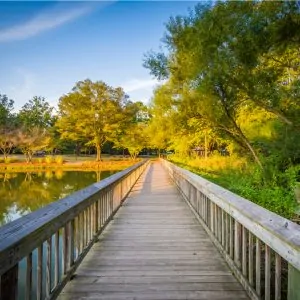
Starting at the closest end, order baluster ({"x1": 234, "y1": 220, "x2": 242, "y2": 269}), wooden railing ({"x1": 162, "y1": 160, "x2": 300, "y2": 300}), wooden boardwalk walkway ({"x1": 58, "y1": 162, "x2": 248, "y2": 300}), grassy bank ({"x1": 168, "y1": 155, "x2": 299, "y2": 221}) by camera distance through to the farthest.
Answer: wooden railing ({"x1": 162, "y1": 160, "x2": 300, "y2": 300}), wooden boardwalk walkway ({"x1": 58, "y1": 162, "x2": 248, "y2": 300}), baluster ({"x1": 234, "y1": 220, "x2": 242, "y2": 269}), grassy bank ({"x1": 168, "y1": 155, "x2": 299, "y2": 221})

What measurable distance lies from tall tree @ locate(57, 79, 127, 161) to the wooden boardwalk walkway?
128ft

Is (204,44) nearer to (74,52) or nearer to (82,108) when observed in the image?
(74,52)

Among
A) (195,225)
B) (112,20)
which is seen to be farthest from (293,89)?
(112,20)

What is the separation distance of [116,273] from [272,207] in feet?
17.0

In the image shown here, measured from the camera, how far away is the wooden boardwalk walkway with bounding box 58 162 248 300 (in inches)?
116

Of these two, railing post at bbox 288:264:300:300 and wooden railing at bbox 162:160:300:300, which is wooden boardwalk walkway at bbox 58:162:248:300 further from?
railing post at bbox 288:264:300:300

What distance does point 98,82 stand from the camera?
4519 centimetres

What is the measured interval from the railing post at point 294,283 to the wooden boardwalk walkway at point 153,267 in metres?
Result: 1.12

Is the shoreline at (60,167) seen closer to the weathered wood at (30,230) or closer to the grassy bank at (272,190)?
the grassy bank at (272,190)

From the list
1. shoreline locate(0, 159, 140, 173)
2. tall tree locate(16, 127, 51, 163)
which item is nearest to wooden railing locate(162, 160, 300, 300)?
shoreline locate(0, 159, 140, 173)

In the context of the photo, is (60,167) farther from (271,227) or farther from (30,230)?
(271,227)

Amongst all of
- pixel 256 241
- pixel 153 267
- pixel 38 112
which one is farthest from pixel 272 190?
pixel 38 112

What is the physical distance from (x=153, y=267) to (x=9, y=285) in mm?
2047

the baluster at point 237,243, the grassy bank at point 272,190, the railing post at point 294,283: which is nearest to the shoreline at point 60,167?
the grassy bank at point 272,190
